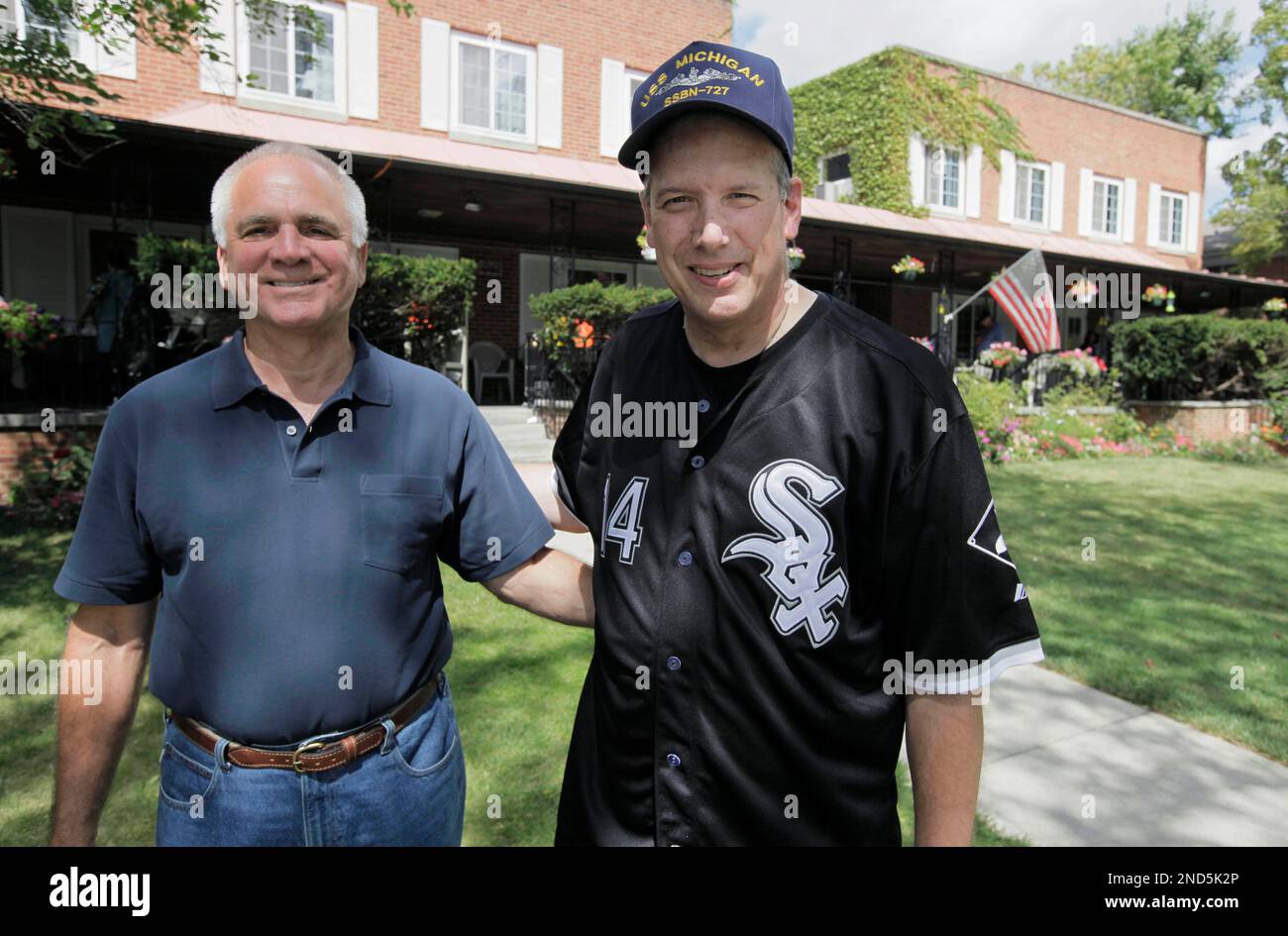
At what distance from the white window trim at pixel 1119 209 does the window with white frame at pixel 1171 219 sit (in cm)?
182

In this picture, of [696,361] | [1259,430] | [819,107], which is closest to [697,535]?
[696,361]

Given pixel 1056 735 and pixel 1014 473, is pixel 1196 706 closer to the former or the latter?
pixel 1056 735

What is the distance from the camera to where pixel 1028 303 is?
40.3 ft

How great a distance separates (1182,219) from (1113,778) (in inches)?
1157

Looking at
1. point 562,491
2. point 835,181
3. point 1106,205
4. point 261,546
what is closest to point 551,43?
point 835,181

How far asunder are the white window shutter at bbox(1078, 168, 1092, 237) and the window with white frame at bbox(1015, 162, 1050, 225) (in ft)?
4.70

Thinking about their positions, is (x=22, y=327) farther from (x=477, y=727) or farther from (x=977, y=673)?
(x=977, y=673)

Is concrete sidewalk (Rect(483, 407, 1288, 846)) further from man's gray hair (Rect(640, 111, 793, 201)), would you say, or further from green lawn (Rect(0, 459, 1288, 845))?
man's gray hair (Rect(640, 111, 793, 201))

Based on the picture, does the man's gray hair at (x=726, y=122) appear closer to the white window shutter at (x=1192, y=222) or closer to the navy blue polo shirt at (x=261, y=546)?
the navy blue polo shirt at (x=261, y=546)

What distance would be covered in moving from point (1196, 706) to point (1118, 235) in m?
25.2

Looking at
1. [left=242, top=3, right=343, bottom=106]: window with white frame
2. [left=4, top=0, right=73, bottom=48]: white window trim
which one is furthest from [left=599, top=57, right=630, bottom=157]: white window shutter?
[left=4, top=0, right=73, bottom=48]: white window trim

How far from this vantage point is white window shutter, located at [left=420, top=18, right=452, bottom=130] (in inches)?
570

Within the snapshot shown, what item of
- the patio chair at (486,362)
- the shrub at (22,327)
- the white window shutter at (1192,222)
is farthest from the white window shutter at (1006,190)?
the shrub at (22,327)

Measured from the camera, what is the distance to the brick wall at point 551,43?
12680 millimetres
